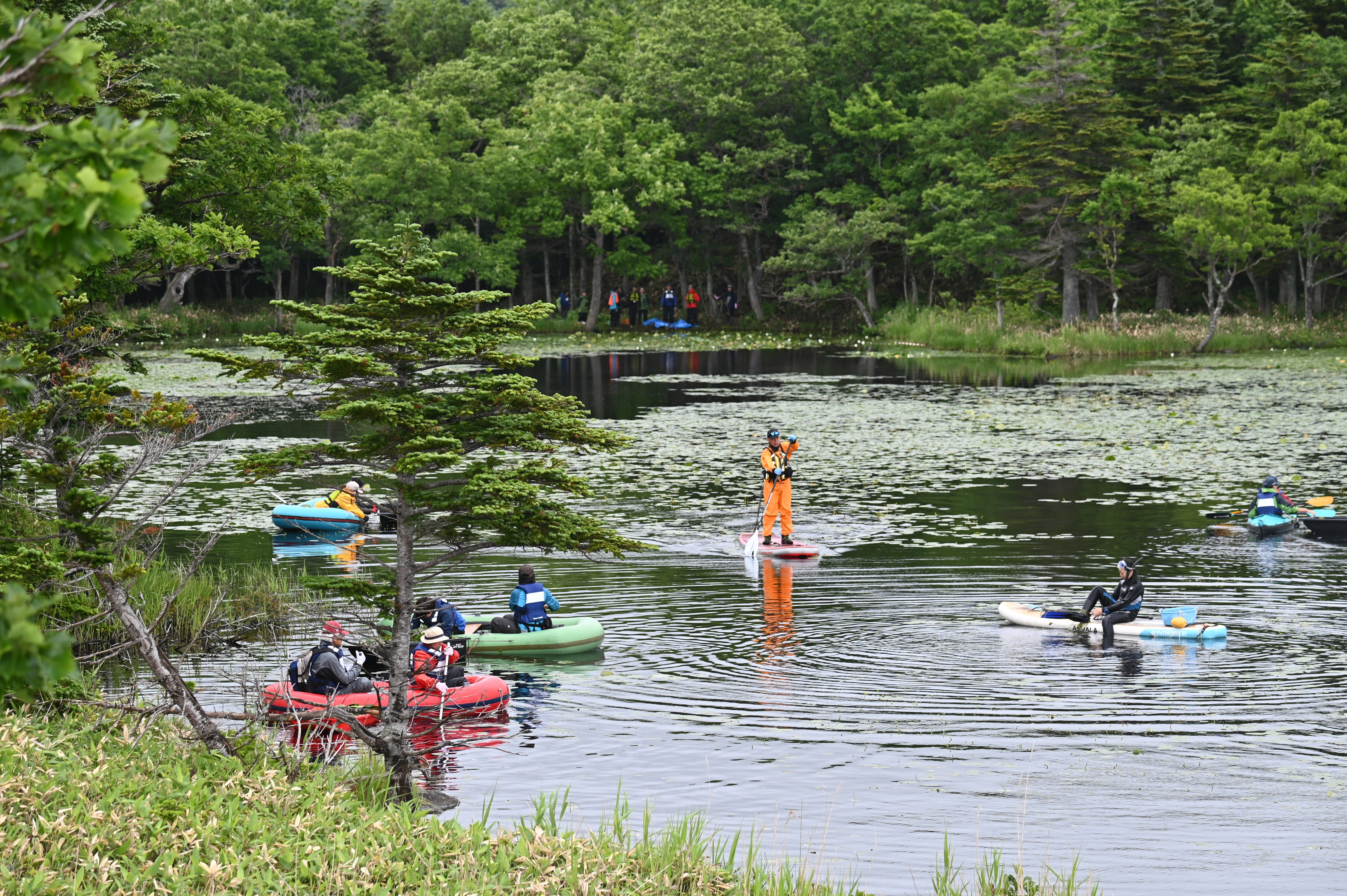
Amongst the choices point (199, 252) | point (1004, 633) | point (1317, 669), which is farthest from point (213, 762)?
point (1317, 669)

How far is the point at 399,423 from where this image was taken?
1140 cm

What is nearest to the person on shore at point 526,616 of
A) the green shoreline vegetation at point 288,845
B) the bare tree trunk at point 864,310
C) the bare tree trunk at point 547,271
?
the green shoreline vegetation at point 288,845

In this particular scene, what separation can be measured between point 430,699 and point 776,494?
416 inches

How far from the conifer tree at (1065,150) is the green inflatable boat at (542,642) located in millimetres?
50929

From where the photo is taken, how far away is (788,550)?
22266mm

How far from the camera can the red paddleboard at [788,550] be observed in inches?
877

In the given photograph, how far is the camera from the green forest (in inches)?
2480

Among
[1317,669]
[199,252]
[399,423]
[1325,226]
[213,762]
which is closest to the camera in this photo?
[213,762]

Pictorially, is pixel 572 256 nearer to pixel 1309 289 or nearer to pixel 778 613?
pixel 1309 289

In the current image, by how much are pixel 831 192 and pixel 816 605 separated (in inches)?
2397

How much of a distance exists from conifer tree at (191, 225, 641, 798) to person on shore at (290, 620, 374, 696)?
1766mm

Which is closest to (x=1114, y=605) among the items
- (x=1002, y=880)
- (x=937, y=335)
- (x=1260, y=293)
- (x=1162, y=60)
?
(x=1002, y=880)

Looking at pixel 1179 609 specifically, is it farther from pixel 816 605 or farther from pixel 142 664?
pixel 142 664

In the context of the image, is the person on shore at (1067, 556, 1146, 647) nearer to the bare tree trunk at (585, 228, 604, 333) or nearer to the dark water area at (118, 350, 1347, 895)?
the dark water area at (118, 350, 1347, 895)
